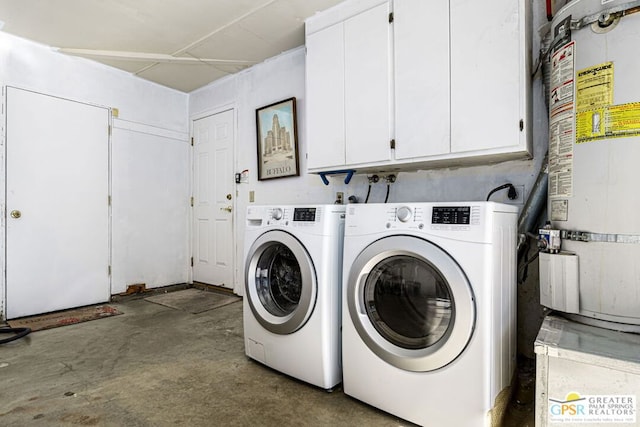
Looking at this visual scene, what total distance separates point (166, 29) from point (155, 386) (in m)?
2.67

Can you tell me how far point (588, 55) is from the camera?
1321mm

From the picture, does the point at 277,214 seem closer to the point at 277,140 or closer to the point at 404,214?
the point at 404,214

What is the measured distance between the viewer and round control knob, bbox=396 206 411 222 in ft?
4.84

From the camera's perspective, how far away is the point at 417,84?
199 cm

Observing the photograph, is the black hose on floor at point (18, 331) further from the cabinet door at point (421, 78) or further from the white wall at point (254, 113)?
the cabinet door at point (421, 78)

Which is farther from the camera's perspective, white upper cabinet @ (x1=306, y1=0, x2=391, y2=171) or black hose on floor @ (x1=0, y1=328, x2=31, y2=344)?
black hose on floor @ (x1=0, y1=328, x2=31, y2=344)

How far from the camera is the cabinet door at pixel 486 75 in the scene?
167 cm

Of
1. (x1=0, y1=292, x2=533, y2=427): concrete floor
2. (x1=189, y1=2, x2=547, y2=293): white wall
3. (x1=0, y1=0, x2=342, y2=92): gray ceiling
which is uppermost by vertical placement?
(x1=0, y1=0, x2=342, y2=92): gray ceiling

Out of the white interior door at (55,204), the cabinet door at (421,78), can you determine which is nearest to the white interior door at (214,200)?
the white interior door at (55,204)

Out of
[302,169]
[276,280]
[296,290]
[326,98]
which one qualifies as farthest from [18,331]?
[326,98]

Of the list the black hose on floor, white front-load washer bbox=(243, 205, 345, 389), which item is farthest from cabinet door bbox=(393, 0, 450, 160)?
the black hose on floor

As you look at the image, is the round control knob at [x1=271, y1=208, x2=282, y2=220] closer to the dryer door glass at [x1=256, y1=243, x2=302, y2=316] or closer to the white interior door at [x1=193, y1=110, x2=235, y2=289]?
the dryer door glass at [x1=256, y1=243, x2=302, y2=316]

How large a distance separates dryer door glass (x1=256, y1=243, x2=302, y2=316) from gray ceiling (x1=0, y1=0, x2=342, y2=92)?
1800mm

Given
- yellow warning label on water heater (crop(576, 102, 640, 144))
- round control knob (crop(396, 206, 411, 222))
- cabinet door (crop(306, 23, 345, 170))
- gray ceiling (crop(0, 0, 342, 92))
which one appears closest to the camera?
yellow warning label on water heater (crop(576, 102, 640, 144))
